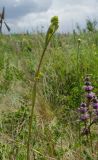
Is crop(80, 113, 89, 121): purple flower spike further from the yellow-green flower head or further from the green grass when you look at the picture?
the yellow-green flower head

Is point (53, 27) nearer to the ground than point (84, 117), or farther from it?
farther from it

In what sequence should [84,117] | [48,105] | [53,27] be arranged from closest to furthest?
[53,27] < [84,117] < [48,105]

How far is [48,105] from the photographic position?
4.41 metres

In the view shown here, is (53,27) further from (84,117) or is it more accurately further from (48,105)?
(48,105)

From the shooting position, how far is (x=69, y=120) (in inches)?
155

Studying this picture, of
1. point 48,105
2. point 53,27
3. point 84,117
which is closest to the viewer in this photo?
point 53,27

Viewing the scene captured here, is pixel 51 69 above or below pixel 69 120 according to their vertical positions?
above

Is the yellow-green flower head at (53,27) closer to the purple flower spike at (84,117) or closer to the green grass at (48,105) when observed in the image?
the green grass at (48,105)

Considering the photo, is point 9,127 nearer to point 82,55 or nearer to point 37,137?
point 37,137

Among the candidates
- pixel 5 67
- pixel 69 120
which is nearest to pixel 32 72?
pixel 5 67

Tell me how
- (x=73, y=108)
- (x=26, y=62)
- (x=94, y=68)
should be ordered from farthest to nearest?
1. (x=26, y=62)
2. (x=94, y=68)
3. (x=73, y=108)

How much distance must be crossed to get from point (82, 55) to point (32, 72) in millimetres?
737

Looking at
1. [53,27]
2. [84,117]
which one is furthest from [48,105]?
[53,27]

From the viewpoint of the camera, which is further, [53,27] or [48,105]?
[48,105]
